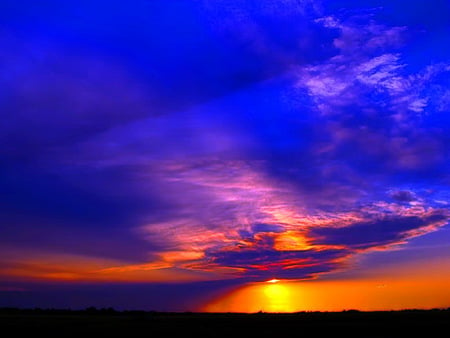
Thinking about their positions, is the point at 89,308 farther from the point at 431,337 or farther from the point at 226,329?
the point at 431,337

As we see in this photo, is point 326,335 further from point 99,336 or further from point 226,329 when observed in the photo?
point 99,336

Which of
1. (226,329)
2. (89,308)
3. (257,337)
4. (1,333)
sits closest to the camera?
(257,337)

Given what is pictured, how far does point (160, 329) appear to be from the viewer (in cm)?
4591

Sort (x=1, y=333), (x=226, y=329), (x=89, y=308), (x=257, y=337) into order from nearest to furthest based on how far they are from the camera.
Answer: (x=257, y=337)
(x=1, y=333)
(x=226, y=329)
(x=89, y=308)

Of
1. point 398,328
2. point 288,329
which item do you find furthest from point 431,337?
point 288,329

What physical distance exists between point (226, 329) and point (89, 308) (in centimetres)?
5953

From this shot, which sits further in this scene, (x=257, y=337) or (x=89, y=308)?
(x=89, y=308)

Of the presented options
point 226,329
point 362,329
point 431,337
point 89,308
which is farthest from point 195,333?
point 89,308

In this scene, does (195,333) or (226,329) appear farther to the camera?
(226,329)

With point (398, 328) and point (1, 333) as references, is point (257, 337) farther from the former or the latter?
point (1, 333)

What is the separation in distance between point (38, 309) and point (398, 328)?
7610cm

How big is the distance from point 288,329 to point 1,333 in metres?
25.9

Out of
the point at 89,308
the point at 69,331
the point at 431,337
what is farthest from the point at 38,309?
the point at 431,337

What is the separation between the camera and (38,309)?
9781 cm
